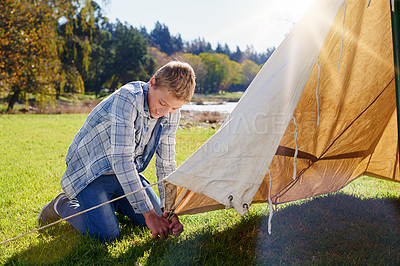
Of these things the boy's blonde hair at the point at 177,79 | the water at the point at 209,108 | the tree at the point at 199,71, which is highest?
the boy's blonde hair at the point at 177,79

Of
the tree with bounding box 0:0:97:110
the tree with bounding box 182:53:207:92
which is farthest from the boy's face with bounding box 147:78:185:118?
the tree with bounding box 182:53:207:92

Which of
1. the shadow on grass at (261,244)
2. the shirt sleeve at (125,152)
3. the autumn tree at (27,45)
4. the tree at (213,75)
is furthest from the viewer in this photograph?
the tree at (213,75)

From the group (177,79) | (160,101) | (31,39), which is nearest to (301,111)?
(177,79)

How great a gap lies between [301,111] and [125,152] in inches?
47.9

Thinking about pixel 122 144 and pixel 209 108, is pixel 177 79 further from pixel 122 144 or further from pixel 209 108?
pixel 209 108

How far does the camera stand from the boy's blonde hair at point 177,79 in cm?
229

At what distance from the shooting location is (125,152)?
7.65 feet

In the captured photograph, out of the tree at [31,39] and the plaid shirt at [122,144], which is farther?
the tree at [31,39]

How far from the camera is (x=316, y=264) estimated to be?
2.09 metres

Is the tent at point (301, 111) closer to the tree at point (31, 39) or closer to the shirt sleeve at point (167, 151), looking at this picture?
the shirt sleeve at point (167, 151)

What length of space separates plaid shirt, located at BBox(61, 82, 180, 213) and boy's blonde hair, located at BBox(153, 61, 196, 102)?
24cm

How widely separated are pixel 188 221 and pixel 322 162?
129 cm

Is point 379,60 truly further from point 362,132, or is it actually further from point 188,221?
point 188,221

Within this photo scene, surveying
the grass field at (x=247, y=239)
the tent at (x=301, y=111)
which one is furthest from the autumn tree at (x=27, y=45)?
the tent at (x=301, y=111)
